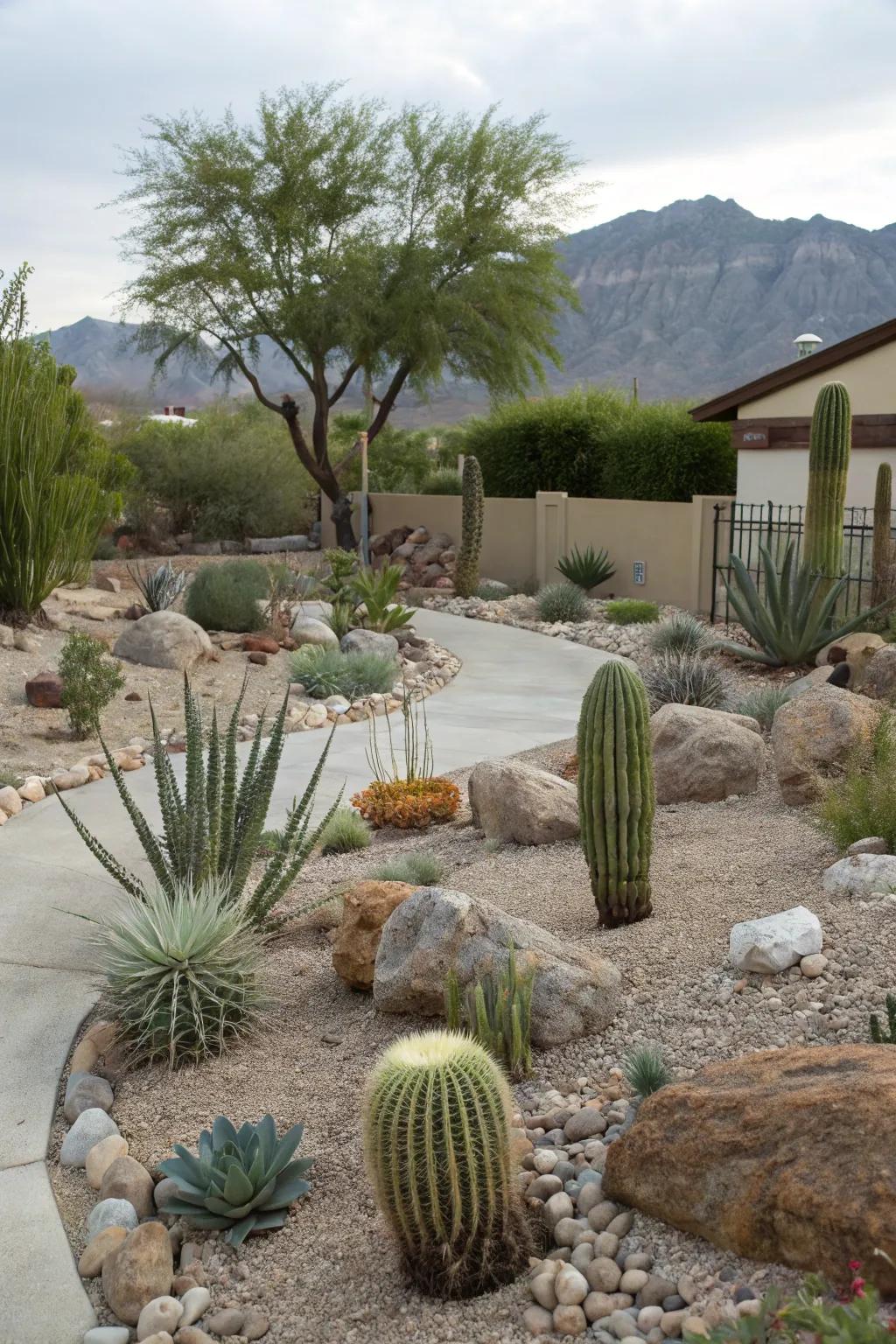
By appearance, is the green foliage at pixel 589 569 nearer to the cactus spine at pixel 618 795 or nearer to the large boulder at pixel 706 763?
the large boulder at pixel 706 763

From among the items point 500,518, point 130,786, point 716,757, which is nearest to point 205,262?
point 500,518

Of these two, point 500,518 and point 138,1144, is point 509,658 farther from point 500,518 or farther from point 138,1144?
point 138,1144

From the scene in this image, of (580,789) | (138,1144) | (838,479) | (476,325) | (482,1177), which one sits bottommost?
(138,1144)

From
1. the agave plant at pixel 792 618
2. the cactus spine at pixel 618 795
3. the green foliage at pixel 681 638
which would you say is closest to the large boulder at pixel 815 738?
the cactus spine at pixel 618 795

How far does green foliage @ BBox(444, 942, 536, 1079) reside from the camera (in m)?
4.40

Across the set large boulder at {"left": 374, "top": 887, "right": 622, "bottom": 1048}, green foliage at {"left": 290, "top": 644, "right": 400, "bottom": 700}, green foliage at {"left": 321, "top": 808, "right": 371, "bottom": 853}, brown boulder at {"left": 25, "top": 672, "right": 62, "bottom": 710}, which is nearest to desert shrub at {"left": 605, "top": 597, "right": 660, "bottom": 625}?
green foliage at {"left": 290, "top": 644, "right": 400, "bottom": 700}

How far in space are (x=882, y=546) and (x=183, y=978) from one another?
11.3 metres

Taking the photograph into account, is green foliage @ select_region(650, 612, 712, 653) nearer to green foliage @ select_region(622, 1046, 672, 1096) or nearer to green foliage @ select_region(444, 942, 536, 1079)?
green foliage @ select_region(444, 942, 536, 1079)

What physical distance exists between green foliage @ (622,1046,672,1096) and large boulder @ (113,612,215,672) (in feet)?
29.8

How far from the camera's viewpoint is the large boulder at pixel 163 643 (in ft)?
41.7

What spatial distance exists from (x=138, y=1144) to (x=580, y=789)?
2374mm

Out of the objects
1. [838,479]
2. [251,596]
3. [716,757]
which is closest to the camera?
[716,757]

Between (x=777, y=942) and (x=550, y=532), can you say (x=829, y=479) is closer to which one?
(x=550, y=532)

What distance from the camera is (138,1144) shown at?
4.27 meters
